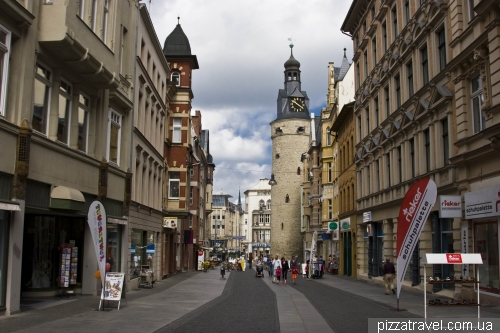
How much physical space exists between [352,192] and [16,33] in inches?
1167

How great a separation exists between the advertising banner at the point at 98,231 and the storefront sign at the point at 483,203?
11180mm

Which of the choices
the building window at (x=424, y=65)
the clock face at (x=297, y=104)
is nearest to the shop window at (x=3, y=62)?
the building window at (x=424, y=65)

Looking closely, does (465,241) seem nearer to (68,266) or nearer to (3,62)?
(68,266)

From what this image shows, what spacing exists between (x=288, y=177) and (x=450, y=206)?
233 ft

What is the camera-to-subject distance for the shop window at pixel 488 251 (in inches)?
687

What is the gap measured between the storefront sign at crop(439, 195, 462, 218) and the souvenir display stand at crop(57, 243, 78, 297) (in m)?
12.5

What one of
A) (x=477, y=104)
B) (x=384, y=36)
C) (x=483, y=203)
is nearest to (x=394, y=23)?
(x=384, y=36)

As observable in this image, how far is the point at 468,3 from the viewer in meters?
19.5

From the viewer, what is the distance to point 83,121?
19750 mm

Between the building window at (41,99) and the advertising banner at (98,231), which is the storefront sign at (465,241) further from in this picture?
the building window at (41,99)

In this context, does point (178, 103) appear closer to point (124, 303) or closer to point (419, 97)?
point (419, 97)

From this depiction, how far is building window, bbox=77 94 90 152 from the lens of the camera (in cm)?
1938

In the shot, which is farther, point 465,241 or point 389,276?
point 389,276

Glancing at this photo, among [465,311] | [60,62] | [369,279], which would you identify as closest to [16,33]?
[60,62]
